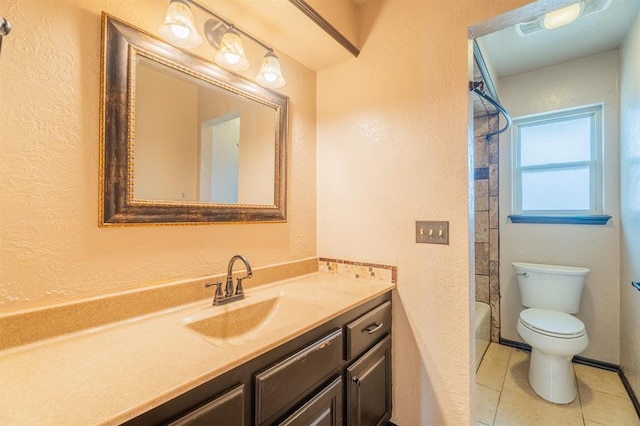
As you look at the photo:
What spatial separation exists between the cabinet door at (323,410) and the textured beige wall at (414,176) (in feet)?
1.84

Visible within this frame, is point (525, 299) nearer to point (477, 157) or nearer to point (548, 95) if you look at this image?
point (477, 157)

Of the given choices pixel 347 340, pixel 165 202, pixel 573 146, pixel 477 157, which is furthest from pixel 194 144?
pixel 573 146

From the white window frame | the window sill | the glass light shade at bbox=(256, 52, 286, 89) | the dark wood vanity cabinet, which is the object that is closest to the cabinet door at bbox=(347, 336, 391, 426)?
the dark wood vanity cabinet

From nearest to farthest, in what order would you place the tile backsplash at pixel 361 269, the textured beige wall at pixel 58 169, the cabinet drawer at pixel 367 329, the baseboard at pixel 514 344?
the textured beige wall at pixel 58 169, the cabinet drawer at pixel 367 329, the tile backsplash at pixel 361 269, the baseboard at pixel 514 344

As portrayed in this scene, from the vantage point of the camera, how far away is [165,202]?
114 centimetres

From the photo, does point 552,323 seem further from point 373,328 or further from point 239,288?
point 239,288

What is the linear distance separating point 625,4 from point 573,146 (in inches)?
40.4

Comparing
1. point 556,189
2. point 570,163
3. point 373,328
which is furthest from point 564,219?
point 373,328

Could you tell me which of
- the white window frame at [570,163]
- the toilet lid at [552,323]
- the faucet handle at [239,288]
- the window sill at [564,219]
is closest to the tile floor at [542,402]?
the toilet lid at [552,323]

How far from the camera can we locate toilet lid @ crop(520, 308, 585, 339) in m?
1.87

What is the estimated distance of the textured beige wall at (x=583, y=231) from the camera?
2207mm

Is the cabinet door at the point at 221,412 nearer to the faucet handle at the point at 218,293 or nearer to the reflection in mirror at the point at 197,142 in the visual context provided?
the faucet handle at the point at 218,293

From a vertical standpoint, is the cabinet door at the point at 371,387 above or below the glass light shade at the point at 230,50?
below

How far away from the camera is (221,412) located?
2.32 ft
